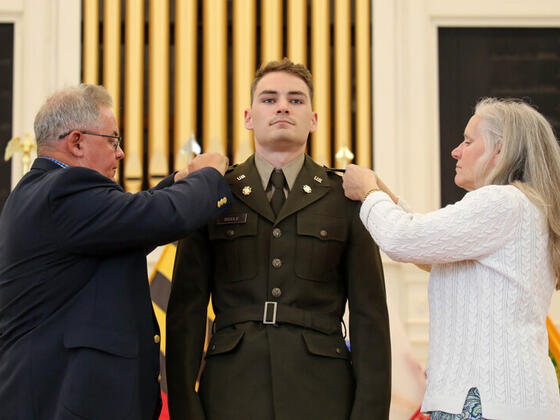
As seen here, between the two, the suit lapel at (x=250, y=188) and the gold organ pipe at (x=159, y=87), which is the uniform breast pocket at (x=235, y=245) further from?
the gold organ pipe at (x=159, y=87)

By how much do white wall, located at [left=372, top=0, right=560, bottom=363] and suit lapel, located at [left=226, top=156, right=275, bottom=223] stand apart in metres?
3.20

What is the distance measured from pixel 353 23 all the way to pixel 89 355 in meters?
4.43

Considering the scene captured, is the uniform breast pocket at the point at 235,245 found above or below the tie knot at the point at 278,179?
below

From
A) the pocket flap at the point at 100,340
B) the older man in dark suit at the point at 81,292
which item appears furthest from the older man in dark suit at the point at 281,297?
the pocket flap at the point at 100,340

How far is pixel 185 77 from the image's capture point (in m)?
5.93

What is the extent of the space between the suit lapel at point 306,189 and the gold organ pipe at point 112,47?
11.8ft

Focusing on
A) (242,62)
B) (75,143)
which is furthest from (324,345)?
(242,62)

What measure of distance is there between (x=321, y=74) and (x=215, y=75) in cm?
72

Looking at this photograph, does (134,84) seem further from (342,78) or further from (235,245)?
(235,245)

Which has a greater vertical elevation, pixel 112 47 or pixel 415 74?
pixel 112 47

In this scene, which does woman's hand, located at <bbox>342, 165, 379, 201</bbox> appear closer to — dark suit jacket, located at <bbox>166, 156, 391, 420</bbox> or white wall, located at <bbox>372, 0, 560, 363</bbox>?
dark suit jacket, located at <bbox>166, 156, 391, 420</bbox>

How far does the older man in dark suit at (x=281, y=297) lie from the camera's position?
89.8 inches

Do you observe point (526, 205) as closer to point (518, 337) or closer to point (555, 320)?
point (518, 337)

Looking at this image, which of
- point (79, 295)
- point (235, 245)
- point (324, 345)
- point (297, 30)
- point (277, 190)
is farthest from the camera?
point (297, 30)
